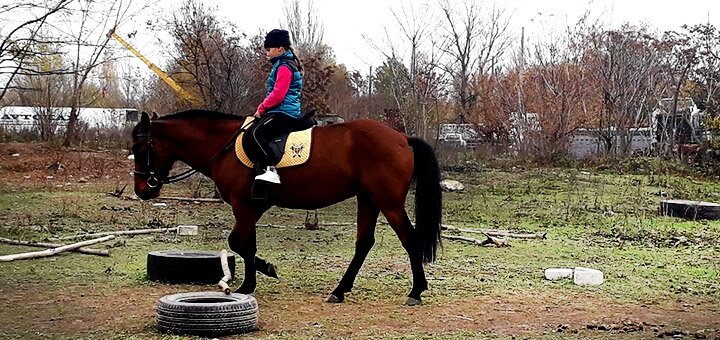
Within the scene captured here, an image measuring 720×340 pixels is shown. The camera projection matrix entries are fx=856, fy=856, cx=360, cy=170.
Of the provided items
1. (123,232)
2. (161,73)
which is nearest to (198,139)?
(123,232)

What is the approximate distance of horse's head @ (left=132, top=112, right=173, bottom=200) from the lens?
802cm

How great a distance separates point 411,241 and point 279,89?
1.80 metres

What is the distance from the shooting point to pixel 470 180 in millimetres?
21609

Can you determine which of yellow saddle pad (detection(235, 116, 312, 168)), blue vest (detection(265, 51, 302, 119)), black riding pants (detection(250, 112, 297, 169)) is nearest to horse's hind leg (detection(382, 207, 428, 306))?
yellow saddle pad (detection(235, 116, 312, 168))

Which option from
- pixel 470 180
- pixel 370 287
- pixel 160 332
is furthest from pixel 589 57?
pixel 160 332

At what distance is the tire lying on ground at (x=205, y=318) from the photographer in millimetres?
5984

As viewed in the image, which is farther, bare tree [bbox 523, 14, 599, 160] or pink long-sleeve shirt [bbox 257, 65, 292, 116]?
bare tree [bbox 523, 14, 599, 160]

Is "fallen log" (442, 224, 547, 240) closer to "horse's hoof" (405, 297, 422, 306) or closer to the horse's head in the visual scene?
"horse's hoof" (405, 297, 422, 306)

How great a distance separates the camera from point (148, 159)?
803cm

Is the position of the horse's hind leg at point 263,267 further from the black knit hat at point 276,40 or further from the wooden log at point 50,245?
the wooden log at point 50,245

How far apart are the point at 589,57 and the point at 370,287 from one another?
82.4ft

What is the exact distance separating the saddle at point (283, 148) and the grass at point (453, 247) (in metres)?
1.23

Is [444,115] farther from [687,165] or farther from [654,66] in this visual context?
[687,165]

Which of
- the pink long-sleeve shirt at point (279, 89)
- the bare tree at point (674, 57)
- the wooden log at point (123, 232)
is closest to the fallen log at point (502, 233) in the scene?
the wooden log at point (123, 232)
